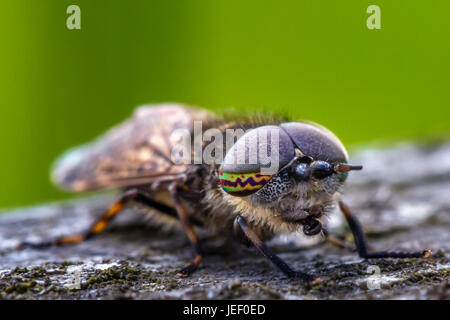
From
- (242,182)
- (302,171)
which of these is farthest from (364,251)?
(242,182)

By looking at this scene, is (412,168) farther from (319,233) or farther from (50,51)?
(50,51)

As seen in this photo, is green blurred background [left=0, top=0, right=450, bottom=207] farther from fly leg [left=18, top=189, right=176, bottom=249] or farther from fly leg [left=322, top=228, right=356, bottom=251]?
fly leg [left=322, top=228, right=356, bottom=251]

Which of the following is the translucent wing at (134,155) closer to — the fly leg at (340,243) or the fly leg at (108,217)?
the fly leg at (108,217)

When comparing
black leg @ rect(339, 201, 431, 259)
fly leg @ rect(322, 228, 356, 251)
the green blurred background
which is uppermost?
the green blurred background

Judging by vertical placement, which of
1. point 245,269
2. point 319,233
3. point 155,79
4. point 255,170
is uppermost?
point 155,79

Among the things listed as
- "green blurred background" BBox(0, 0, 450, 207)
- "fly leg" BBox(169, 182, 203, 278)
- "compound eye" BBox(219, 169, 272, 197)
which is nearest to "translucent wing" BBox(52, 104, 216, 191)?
"fly leg" BBox(169, 182, 203, 278)
